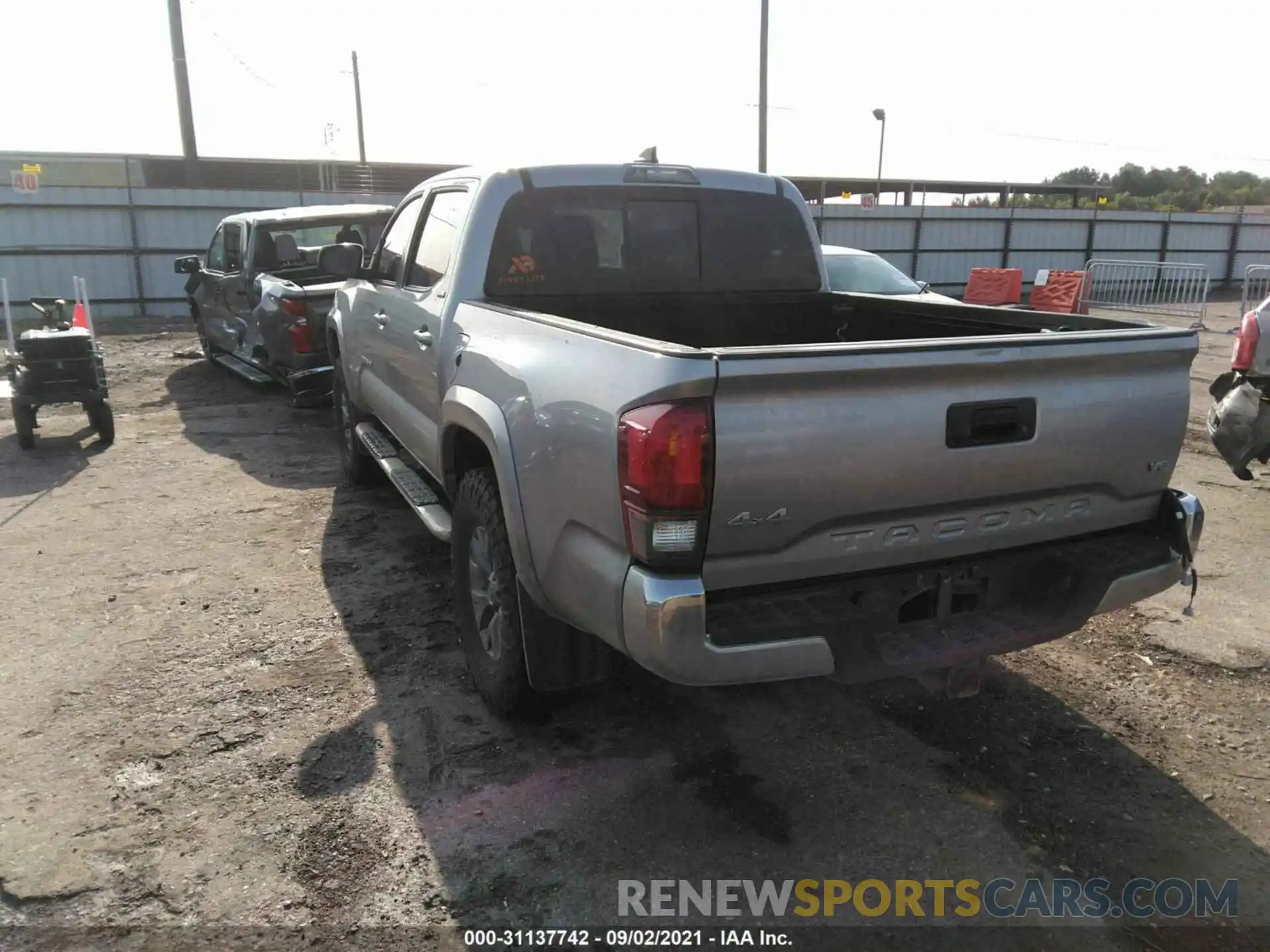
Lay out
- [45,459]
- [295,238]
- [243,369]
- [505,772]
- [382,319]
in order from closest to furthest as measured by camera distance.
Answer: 1. [505,772]
2. [382,319]
3. [45,459]
4. [295,238]
5. [243,369]

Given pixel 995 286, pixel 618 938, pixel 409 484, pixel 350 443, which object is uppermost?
pixel 409 484

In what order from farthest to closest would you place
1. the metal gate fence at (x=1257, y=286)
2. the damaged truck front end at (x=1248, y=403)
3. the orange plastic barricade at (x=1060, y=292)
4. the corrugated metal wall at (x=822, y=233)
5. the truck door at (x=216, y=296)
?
the metal gate fence at (x=1257, y=286), the orange plastic barricade at (x=1060, y=292), the corrugated metal wall at (x=822, y=233), the truck door at (x=216, y=296), the damaged truck front end at (x=1248, y=403)

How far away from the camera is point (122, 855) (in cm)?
282

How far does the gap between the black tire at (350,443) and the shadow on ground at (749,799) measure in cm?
267

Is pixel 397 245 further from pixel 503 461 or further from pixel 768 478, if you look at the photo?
pixel 768 478

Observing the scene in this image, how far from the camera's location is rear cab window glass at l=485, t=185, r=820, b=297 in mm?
4004

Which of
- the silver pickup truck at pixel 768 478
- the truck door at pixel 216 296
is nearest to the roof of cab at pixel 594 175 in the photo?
the silver pickup truck at pixel 768 478

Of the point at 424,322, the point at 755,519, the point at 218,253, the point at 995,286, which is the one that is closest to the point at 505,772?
the point at 755,519

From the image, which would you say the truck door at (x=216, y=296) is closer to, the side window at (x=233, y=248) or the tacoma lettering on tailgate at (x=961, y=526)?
the side window at (x=233, y=248)

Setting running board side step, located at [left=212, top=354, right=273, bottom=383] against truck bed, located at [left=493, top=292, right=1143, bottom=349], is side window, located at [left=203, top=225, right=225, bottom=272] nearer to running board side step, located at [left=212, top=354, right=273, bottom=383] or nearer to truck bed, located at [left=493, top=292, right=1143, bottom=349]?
running board side step, located at [left=212, top=354, right=273, bottom=383]

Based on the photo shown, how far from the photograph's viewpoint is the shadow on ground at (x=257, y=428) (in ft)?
23.7

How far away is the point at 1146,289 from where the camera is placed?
2539cm

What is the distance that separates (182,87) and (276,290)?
14237 mm

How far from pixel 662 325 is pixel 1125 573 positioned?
2.25m
